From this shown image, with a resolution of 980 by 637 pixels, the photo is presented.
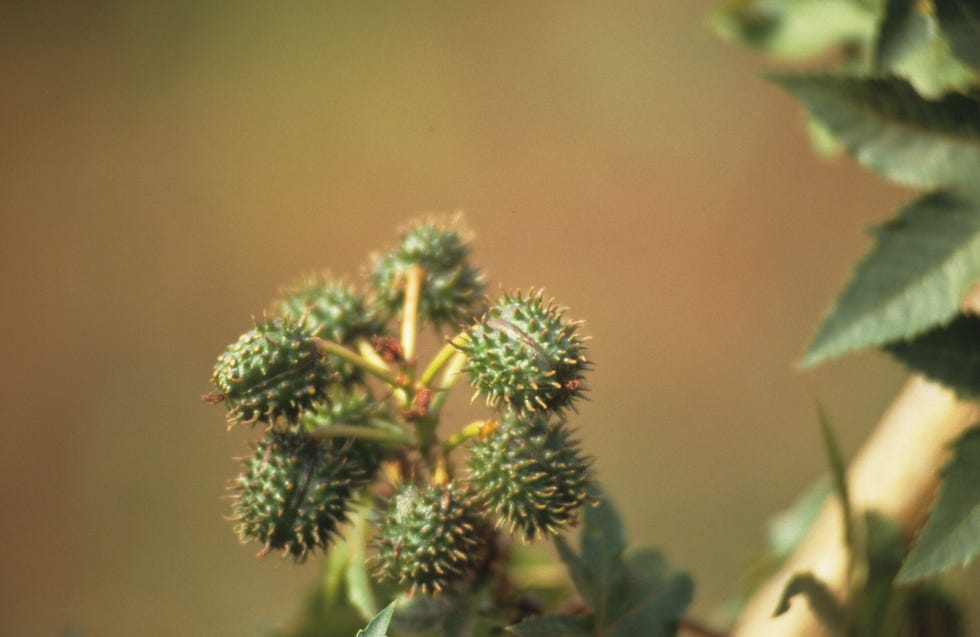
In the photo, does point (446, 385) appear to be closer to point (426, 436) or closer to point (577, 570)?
point (426, 436)

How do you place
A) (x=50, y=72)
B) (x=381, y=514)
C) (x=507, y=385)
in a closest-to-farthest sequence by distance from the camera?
(x=507, y=385) → (x=381, y=514) → (x=50, y=72)

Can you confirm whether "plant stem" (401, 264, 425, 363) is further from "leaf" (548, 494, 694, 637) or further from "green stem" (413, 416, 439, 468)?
"leaf" (548, 494, 694, 637)

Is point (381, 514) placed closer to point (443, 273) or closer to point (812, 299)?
point (443, 273)

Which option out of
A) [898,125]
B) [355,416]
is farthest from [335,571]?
[898,125]

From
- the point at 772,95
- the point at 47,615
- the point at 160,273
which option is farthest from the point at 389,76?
the point at 47,615

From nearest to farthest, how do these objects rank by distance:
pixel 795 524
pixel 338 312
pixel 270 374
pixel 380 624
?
pixel 380 624, pixel 270 374, pixel 338 312, pixel 795 524
